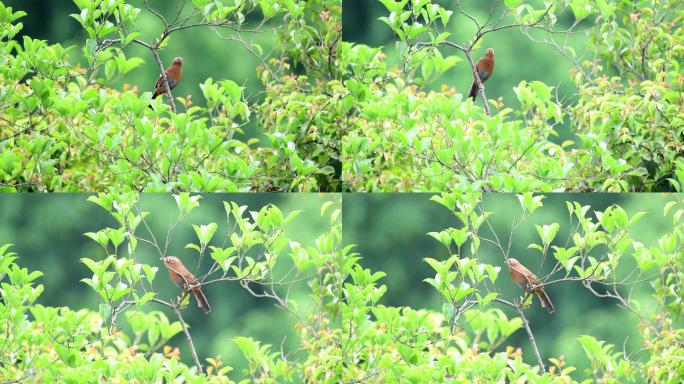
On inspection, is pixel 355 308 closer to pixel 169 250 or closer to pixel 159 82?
pixel 169 250

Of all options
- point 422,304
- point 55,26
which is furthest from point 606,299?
point 55,26

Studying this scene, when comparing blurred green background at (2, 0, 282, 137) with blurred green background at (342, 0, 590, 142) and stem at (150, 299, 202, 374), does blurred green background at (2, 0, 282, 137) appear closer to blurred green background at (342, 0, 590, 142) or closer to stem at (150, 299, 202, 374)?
blurred green background at (342, 0, 590, 142)

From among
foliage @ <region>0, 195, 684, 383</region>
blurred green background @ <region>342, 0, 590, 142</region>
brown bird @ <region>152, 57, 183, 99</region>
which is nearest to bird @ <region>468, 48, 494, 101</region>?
blurred green background @ <region>342, 0, 590, 142</region>

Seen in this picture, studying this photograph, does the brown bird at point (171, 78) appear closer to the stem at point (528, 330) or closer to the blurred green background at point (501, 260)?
the blurred green background at point (501, 260)

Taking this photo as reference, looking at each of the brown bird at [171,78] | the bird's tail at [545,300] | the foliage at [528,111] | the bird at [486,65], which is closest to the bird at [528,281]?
the bird's tail at [545,300]

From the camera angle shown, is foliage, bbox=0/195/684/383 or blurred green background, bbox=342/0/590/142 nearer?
foliage, bbox=0/195/684/383
